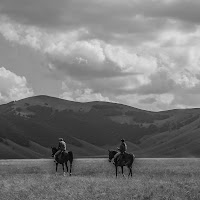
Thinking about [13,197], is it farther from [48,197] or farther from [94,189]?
[94,189]

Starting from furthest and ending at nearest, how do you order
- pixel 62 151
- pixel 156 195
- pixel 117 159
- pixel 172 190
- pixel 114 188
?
pixel 62 151, pixel 117 159, pixel 114 188, pixel 172 190, pixel 156 195

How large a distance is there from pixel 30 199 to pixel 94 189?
13.9 ft

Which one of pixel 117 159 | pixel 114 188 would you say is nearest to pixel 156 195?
pixel 114 188

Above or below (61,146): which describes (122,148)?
below

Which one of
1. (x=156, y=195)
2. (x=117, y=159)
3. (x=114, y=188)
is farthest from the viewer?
(x=117, y=159)

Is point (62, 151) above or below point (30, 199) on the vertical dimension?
above

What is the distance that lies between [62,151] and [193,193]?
21494 mm

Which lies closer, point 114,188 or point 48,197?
point 48,197

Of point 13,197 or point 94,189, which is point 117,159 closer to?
point 94,189

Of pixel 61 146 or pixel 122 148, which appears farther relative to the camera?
pixel 61 146

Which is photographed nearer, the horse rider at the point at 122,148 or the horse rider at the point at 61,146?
the horse rider at the point at 122,148

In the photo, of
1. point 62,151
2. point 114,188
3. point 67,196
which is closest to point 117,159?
point 62,151

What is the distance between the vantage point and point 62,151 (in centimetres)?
4175

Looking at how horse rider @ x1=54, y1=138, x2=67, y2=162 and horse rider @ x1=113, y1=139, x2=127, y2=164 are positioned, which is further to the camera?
horse rider @ x1=54, y1=138, x2=67, y2=162
